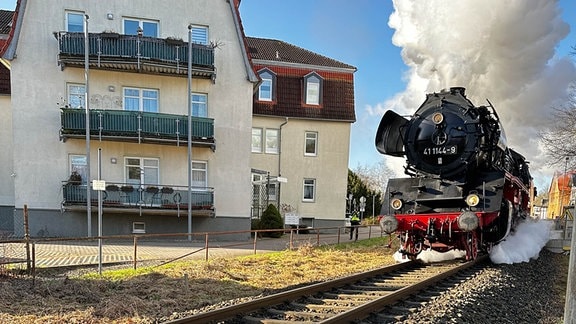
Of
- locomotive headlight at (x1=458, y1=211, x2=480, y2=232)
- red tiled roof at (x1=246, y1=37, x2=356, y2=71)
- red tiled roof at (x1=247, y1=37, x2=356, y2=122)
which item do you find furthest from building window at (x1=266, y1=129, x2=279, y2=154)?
locomotive headlight at (x1=458, y1=211, x2=480, y2=232)

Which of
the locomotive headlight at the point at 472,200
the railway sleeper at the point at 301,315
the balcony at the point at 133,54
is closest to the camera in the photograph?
the railway sleeper at the point at 301,315

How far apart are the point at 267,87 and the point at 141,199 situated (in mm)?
11221

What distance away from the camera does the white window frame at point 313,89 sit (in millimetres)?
24609

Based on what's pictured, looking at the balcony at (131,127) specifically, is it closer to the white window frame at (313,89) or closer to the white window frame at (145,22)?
the white window frame at (145,22)

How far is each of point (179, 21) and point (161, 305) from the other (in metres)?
15.6

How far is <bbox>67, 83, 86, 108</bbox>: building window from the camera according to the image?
700 inches

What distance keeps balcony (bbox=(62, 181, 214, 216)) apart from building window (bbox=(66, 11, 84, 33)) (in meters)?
7.18

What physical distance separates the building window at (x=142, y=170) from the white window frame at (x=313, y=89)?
35.6 ft

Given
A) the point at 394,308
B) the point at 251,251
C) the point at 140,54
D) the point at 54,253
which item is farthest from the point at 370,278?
the point at 140,54

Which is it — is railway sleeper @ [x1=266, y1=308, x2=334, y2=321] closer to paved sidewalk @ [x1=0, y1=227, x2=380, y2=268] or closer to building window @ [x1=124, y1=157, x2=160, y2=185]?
paved sidewalk @ [x1=0, y1=227, x2=380, y2=268]

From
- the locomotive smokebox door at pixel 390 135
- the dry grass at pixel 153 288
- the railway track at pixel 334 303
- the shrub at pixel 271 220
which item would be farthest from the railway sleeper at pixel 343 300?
the shrub at pixel 271 220

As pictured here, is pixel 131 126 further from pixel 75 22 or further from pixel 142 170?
pixel 75 22

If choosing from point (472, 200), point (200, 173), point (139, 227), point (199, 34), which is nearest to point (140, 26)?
point (199, 34)

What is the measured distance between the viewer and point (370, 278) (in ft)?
26.2
